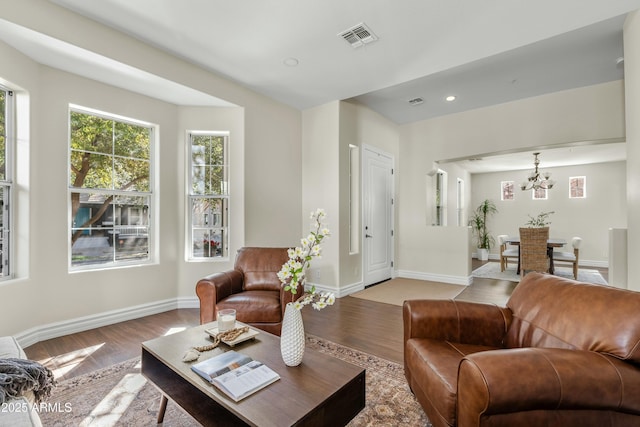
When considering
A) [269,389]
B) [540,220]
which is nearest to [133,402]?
[269,389]

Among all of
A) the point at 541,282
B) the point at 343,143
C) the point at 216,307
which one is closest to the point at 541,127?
the point at 343,143

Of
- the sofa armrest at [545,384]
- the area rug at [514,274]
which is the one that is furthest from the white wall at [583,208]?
the sofa armrest at [545,384]

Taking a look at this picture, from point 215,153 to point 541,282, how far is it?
3785 mm

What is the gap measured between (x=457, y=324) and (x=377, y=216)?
Result: 352 centimetres

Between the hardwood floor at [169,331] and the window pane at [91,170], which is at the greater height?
the window pane at [91,170]

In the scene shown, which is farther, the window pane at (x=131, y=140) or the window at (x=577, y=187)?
the window at (x=577, y=187)

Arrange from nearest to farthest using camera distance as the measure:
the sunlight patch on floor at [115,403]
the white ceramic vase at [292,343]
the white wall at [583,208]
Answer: the white ceramic vase at [292,343] → the sunlight patch on floor at [115,403] → the white wall at [583,208]

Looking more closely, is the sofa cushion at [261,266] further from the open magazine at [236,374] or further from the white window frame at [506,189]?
the white window frame at [506,189]

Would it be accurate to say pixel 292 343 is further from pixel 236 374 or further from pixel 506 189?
pixel 506 189

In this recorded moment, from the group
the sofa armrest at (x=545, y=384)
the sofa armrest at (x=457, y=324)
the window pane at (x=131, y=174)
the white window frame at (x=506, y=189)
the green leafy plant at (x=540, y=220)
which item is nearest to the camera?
the sofa armrest at (x=545, y=384)

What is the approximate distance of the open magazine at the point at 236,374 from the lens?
1.29 meters

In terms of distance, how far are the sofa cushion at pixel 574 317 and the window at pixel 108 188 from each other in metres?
3.90

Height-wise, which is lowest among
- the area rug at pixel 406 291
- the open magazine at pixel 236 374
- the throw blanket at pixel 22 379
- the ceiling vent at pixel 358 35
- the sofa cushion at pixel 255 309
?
the area rug at pixel 406 291

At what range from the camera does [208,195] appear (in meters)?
3.96
